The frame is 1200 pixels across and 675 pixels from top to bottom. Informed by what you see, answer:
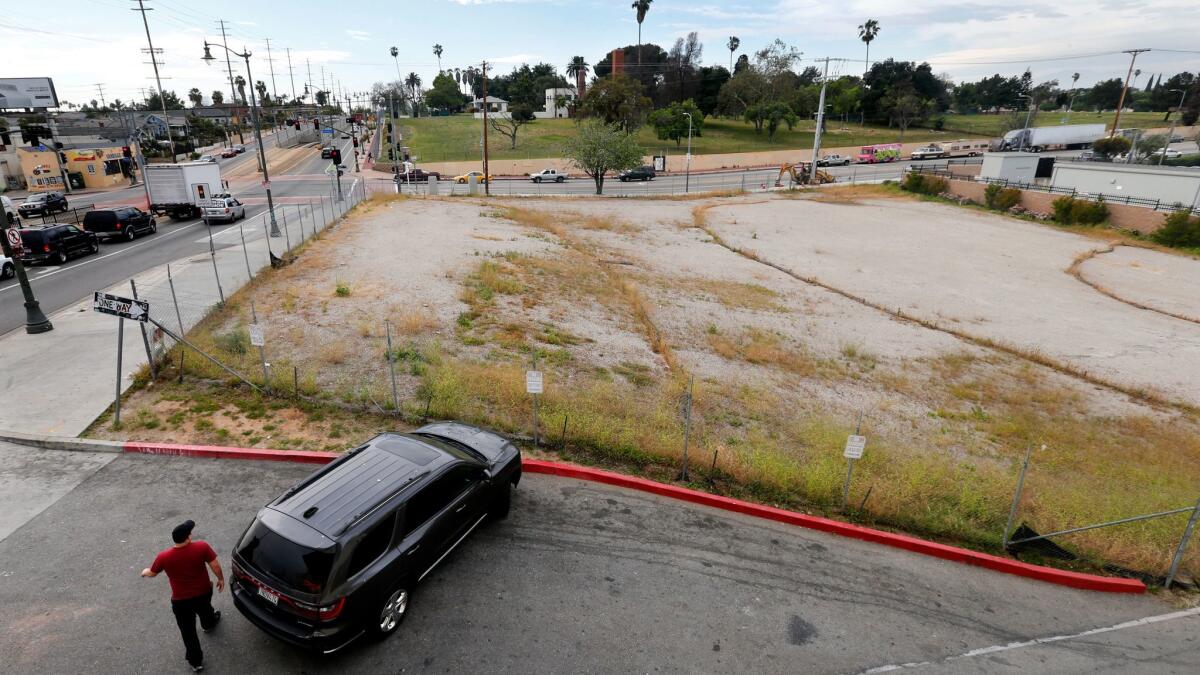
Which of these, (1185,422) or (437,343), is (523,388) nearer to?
(437,343)

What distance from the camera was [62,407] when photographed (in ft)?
37.7

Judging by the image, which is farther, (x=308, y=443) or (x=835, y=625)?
(x=308, y=443)

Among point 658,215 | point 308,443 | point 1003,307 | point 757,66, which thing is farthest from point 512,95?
point 308,443

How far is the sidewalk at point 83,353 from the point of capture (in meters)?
11.3

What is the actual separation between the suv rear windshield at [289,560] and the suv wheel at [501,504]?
8.28 ft

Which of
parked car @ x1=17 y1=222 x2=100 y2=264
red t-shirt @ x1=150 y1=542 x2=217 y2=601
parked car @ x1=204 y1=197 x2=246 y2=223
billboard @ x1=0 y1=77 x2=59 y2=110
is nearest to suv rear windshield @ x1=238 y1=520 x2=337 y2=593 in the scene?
red t-shirt @ x1=150 y1=542 x2=217 y2=601

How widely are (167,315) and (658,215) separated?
31050 mm

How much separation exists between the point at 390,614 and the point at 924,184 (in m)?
58.9

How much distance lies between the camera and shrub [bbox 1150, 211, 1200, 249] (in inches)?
1342

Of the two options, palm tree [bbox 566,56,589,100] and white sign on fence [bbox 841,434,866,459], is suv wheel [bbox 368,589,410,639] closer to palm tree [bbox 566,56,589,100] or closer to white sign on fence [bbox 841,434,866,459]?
white sign on fence [bbox 841,434,866,459]

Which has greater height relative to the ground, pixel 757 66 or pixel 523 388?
pixel 757 66

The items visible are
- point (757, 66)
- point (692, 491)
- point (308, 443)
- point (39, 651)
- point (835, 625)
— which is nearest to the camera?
point (39, 651)

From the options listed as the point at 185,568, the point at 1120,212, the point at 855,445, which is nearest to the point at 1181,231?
the point at 1120,212

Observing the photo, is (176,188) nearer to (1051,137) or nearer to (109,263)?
(109,263)
